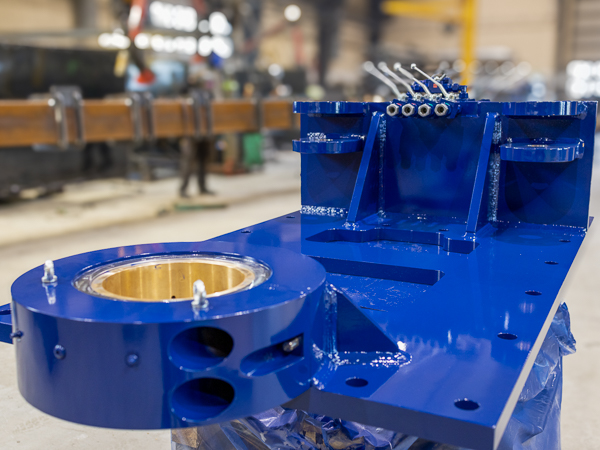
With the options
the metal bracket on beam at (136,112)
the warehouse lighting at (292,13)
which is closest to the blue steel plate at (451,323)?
the metal bracket on beam at (136,112)

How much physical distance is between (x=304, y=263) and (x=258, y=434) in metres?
0.42

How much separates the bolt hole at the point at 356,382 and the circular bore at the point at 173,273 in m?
0.23

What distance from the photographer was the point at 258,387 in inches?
32.9

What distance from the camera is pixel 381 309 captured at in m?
1.31

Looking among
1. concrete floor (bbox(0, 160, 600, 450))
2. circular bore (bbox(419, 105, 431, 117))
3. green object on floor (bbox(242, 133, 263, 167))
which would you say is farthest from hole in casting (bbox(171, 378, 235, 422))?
green object on floor (bbox(242, 133, 263, 167))

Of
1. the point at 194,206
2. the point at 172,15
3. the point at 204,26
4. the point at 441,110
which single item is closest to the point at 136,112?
the point at 194,206

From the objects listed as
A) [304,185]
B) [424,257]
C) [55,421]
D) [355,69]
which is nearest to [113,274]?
[424,257]

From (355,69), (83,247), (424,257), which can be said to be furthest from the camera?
(355,69)

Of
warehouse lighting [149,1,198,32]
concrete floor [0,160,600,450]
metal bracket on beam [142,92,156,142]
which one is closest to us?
concrete floor [0,160,600,450]

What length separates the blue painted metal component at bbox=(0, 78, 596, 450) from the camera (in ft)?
2.62

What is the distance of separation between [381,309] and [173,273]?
0.46 meters

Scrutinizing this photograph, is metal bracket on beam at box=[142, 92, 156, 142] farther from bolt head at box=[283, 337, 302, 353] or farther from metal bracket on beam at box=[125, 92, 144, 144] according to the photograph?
bolt head at box=[283, 337, 302, 353]

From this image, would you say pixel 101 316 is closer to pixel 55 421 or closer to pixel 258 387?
pixel 258 387

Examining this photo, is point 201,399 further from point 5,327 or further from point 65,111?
point 65,111
